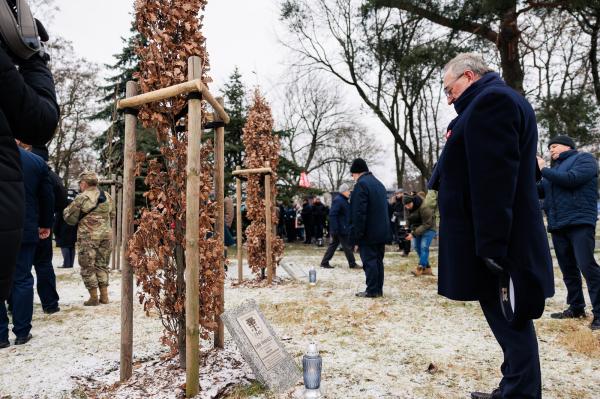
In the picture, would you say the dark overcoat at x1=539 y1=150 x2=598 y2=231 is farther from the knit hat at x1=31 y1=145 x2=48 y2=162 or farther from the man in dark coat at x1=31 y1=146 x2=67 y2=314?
the man in dark coat at x1=31 y1=146 x2=67 y2=314

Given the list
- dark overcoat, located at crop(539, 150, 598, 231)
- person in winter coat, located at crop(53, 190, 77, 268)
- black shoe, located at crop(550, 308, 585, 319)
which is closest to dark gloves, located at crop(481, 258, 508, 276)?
dark overcoat, located at crop(539, 150, 598, 231)

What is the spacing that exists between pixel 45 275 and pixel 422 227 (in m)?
7.08

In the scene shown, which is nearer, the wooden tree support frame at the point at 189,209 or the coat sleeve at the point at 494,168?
the coat sleeve at the point at 494,168

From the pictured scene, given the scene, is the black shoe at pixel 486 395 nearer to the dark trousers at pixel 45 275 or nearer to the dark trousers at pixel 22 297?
the dark trousers at pixel 22 297

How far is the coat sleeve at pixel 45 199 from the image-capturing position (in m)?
5.22

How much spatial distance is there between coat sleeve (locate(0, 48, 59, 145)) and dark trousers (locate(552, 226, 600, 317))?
519cm

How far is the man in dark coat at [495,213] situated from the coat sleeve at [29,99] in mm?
2185

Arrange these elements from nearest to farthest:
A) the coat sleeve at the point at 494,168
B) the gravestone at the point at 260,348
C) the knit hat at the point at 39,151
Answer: the coat sleeve at the point at 494,168
the gravestone at the point at 260,348
the knit hat at the point at 39,151

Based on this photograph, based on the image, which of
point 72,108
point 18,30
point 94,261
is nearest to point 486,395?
point 18,30

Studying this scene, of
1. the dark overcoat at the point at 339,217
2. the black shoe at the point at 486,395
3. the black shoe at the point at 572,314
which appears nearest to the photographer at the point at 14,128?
the black shoe at the point at 486,395

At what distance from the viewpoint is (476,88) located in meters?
2.72

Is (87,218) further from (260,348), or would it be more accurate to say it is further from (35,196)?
(260,348)

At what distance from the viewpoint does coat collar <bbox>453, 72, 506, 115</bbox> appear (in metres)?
2.69

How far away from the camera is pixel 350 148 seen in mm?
39688
